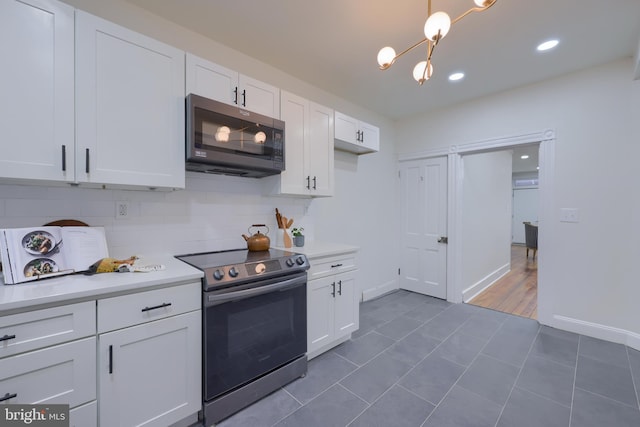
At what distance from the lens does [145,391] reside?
4.60 ft

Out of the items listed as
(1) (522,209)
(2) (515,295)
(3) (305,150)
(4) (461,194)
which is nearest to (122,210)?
(3) (305,150)

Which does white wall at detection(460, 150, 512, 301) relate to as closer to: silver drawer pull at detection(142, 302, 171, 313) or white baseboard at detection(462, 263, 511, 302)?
white baseboard at detection(462, 263, 511, 302)

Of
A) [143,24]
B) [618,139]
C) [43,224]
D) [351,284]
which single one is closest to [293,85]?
[143,24]

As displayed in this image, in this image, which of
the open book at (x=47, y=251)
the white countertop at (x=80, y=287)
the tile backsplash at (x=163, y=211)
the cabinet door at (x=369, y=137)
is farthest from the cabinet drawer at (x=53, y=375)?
the cabinet door at (x=369, y=137)

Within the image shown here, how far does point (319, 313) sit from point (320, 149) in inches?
60.2

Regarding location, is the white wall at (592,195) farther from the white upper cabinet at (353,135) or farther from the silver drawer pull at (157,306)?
the silver drawer pull at (157,306)

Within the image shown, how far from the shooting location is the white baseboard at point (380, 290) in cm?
371

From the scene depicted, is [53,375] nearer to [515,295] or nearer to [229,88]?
[229,88]

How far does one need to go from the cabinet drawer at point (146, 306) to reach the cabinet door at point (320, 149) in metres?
1.43

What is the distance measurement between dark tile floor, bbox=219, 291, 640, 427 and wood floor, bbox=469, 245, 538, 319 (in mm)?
535

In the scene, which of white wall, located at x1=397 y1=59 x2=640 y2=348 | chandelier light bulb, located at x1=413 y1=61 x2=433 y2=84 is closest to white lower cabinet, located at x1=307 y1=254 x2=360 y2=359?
chandelier light bulb, located at x1=413 y1=61 x2=433 y2=84

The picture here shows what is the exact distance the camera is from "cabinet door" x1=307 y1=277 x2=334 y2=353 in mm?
2195

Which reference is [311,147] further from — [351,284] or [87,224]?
[87,224]

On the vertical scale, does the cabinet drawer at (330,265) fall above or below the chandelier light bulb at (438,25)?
below
